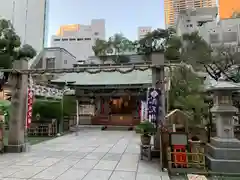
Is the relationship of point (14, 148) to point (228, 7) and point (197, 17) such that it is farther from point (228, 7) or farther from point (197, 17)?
point (228, 7)

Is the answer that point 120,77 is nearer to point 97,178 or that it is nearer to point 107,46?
point 107,46

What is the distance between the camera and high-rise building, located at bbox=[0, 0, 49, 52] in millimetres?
27484

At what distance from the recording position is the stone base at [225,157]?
5332 mm

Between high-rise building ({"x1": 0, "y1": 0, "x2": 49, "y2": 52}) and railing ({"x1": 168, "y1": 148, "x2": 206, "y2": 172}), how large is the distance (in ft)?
89.5

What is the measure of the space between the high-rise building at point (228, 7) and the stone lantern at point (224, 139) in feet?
126

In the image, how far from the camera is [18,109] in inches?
315

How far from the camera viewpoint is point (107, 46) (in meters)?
30.6

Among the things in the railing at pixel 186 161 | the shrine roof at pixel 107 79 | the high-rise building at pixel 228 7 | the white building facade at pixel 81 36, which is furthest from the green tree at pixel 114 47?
the railing at pixel 186 161

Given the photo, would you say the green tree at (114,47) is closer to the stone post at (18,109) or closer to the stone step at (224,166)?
the stone post at (18,109)

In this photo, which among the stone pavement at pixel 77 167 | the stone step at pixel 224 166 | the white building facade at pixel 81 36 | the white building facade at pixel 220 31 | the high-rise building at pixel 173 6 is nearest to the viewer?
the stone pavement at pixel 77 167

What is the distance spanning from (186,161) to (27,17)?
35.2 metres

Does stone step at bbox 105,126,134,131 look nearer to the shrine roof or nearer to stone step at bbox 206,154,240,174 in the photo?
the shrine roof

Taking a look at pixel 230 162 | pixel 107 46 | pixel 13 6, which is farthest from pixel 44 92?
pixel 13 6

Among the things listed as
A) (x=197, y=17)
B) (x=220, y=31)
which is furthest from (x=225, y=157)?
(x=197, y=17)
